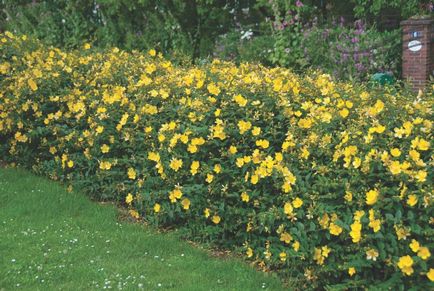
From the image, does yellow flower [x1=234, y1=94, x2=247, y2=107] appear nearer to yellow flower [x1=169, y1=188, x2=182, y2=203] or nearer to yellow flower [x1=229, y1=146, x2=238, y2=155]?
yellow flower [x1=229, y1=146, x2=238, y2=155]

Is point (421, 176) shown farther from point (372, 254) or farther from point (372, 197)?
point (372, 254)

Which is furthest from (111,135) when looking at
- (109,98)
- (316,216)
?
(316,216)

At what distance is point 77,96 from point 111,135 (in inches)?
28.0

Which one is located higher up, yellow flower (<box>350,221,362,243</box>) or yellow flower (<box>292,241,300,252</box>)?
yellow flower (<box>350,221,362,243</box>)

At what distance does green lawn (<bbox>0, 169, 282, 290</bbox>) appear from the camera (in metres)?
3.68

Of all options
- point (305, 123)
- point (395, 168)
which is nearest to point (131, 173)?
point (305, 123)

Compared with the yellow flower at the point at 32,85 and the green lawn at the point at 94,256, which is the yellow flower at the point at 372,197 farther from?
the yellow flower at the point at 32,85

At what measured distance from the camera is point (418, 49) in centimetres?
834

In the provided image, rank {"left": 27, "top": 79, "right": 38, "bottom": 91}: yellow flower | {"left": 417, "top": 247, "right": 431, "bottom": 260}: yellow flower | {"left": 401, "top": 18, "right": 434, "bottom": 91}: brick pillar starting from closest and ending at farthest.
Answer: {"left": 417, "top": 247, "right": 431, "bottom": 260}: yellow flower, {"left": 27, "top": 79, "right": 38, "bottom": 91}: yellow flower, {"left": 401, "top": 18, "right": 434, "bottom": 91}: brick pillar

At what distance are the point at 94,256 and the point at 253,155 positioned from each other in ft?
4.10

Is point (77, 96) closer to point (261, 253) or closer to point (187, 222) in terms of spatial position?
point (187, 222)

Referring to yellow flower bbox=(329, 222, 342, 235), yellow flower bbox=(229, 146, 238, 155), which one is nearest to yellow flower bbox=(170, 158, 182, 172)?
yellow flower bbox=(229, 146, 238, 155)

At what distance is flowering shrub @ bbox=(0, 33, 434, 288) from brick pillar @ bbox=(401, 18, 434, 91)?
12.5 ft

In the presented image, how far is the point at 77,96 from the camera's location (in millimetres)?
5543
